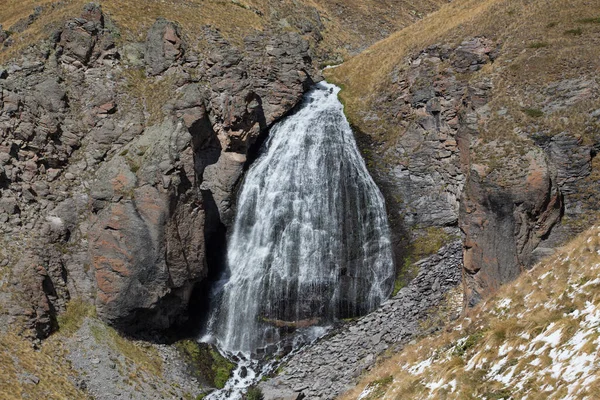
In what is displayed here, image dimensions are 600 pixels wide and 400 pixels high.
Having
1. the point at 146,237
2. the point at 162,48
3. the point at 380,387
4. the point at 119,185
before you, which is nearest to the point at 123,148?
the point at 119,185

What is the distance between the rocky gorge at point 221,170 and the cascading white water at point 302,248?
138 centimetres

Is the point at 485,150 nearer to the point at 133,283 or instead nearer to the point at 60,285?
the point at 133,283

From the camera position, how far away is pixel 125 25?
48656mm

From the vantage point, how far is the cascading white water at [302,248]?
123 feet

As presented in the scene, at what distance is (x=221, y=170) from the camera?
42969 millimetres

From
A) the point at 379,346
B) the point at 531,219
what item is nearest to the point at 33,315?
the point at 379,346

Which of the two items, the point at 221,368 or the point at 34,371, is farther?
the point at 221,368

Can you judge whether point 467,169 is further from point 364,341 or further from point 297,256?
point 364,341

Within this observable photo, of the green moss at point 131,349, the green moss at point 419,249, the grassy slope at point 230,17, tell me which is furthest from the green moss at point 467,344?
the grassy slope at point 230,17

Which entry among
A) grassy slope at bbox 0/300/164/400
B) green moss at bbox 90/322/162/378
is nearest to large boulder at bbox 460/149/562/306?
green moss at bbox 90/322/162/378

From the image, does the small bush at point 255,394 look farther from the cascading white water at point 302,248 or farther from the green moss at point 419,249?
the green moss at point 419,249

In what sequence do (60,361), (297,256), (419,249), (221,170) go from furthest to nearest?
(221,170), (419,249), (297,256), (60,361)

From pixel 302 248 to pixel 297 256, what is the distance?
72cm

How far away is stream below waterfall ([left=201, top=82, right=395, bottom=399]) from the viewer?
37.0m
